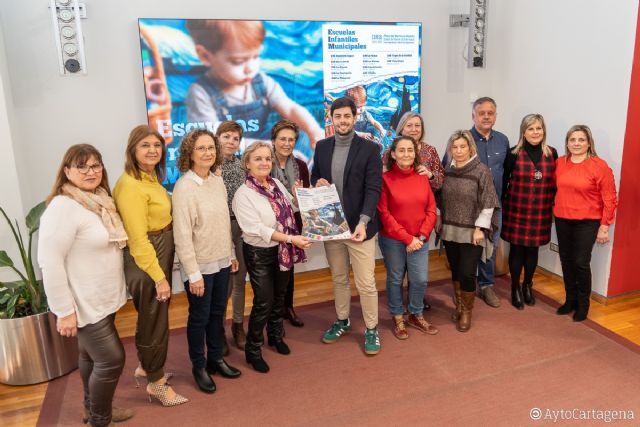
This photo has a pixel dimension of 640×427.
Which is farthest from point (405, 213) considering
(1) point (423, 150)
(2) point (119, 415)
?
(2) point (119, 415)

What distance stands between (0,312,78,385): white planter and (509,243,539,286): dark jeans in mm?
3113

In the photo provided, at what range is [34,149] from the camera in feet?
11.5

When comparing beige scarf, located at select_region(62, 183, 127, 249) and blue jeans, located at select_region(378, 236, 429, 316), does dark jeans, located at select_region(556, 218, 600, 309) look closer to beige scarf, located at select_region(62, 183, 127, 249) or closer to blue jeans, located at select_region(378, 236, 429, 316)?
blue jeans, located at select_region(378, 236, 429, 316)

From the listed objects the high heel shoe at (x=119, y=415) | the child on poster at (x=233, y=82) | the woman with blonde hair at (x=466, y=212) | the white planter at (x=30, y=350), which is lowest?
the high heel shoe at (x=119, y=415)

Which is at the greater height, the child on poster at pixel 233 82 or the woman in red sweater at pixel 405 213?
the child on poster at pixel 233 82

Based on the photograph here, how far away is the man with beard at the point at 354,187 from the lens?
2.82 metres

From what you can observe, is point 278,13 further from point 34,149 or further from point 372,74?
point 34,149

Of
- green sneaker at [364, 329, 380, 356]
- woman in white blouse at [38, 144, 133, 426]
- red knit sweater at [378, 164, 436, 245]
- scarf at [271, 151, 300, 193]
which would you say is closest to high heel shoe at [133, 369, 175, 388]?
woman in white blouse at [38, 144, 133, 426]

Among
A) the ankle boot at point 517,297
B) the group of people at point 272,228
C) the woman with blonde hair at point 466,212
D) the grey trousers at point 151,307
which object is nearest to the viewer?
the group of people at point 272,228

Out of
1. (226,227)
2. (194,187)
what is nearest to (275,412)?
(226,227)

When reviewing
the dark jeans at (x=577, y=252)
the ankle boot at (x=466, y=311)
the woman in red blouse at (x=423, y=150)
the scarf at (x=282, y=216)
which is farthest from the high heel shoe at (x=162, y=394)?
the dark jeans at (x=577, y=252)

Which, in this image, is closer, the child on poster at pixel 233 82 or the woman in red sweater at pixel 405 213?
the woman in red sweater at pixel 405 213

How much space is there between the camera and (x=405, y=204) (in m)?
2.99

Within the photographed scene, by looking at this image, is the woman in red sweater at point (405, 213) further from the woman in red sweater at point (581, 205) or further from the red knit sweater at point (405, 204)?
the woman in red sweater at point (581, 205)
